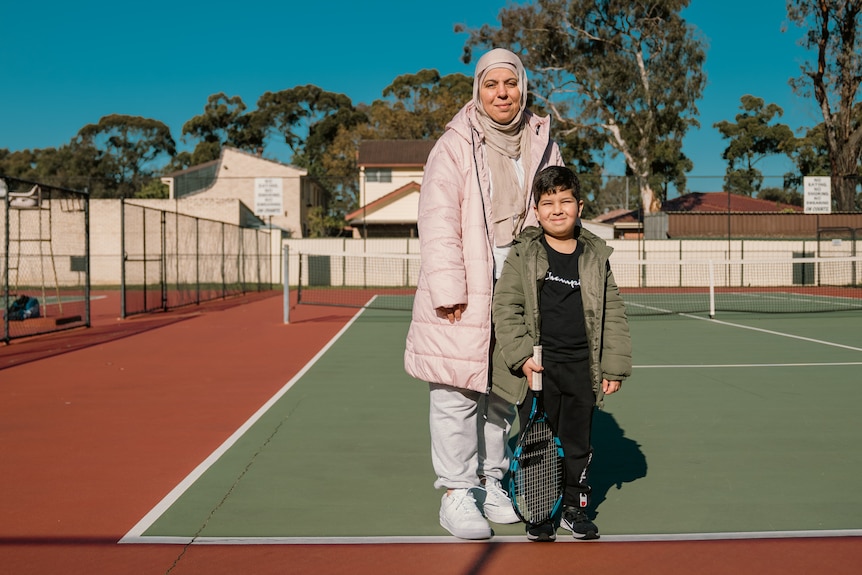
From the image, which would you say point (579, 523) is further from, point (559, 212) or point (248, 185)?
point (248, 185)

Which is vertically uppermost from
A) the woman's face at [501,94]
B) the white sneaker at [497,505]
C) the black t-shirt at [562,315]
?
the woman's face at [501,94]

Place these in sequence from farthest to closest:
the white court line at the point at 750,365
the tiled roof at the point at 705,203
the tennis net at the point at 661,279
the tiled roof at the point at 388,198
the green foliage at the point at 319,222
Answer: the green foliage at the point at 319,222, the tiled roof at the point at 388,198, the tiled roof at the point at 705,203, the tennis net at the point at 661,279, the white court line at the point at 750,365

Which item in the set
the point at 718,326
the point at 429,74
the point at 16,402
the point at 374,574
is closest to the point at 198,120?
the point at 429,74

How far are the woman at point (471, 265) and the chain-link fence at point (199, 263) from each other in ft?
62.6

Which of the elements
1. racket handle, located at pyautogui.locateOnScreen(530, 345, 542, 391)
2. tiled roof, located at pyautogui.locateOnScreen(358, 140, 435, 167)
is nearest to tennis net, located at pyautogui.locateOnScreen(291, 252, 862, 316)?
tiled roof, located at pyautogui.locateOnScreen(358, 140, 435, 167)

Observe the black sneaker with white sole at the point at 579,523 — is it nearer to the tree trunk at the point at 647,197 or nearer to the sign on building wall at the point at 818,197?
the sign on building wall at the point at 818,197

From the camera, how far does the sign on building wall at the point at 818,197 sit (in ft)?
119

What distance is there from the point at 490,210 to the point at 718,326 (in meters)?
13.2

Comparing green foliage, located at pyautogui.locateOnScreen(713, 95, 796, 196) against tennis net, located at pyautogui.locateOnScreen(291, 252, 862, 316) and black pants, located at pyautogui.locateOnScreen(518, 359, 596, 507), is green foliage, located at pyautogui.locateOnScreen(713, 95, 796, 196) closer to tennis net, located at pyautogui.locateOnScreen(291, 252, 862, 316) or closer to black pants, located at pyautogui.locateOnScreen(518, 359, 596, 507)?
tennis net, located at pyautogui.locateOnScreen(291, 252, 862, 316)

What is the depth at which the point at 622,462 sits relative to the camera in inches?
210

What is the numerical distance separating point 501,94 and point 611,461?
2573 millimetres

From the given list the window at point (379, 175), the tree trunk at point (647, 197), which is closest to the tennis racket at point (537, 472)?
the tree trunk at point (647, 197)

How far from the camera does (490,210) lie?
3951 millimetres

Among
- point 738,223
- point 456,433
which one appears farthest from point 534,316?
point 738,223
